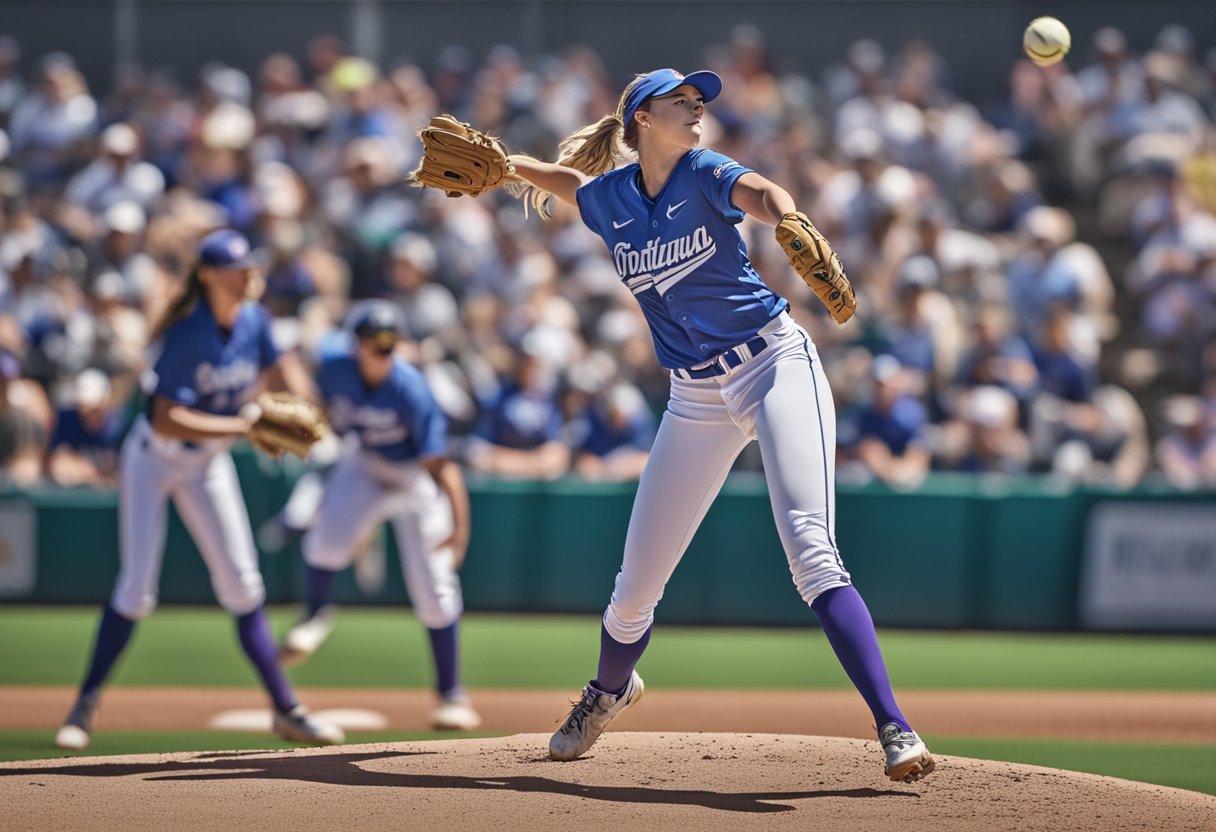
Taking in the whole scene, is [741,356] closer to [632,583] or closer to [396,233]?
[632,583]

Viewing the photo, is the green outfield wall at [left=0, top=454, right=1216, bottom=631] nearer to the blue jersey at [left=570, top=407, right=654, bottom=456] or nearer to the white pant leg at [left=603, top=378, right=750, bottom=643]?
the blue jersey at [left=570, top=407, right=654, bottom=456]

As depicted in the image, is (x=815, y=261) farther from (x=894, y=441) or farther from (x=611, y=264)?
(x=611, y=264)

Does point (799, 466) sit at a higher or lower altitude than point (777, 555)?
higher

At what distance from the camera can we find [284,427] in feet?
20.7

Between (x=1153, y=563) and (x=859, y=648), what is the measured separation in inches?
258

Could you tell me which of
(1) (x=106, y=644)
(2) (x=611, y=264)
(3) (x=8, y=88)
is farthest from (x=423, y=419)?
(3) (x=8, y=88)

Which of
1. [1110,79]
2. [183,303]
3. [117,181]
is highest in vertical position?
[1110,79]

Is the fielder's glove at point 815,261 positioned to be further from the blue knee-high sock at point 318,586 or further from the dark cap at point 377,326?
the blue knee-high sock at point 318,586

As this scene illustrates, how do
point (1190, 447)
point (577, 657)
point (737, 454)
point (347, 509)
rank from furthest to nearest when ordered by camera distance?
point (1190, 447) < point (577, 657) < point (347, 509) < point (737, 454)

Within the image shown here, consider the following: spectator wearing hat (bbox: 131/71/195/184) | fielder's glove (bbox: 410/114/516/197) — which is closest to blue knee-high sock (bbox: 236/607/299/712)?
fielder's glove (bbox: 410/114/516/197)

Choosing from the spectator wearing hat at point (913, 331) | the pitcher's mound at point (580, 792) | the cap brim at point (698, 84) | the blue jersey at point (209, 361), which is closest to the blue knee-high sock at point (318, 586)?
the blue jersey at point (209, 361)

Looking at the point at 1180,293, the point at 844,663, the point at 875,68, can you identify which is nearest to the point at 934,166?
the point at 875,68

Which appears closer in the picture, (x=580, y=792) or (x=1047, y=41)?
(x=580, y=792)

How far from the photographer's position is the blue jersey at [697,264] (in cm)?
488
